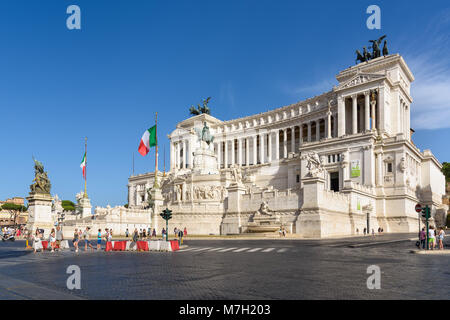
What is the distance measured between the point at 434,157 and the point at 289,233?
4721 centimetres

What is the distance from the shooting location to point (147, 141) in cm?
6047

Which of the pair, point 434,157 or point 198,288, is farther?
point 434,157

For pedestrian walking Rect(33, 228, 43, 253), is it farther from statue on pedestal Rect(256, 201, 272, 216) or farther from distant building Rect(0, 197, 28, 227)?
distant building Rect(0, 197, 28, 227)

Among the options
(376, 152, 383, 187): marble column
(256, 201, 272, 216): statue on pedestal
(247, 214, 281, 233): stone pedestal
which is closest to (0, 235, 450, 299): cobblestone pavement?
(247, 214, 281, 233): stone pedestal

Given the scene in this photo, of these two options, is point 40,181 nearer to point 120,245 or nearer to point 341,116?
point 120,245

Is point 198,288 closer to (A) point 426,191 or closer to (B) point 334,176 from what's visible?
(B) point 334,176

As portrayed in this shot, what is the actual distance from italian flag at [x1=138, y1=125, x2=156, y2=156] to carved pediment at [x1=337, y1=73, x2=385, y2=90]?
36132mm

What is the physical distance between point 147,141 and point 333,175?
97.2 feet

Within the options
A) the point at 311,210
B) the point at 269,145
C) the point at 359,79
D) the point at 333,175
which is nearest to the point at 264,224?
the point at 311,210

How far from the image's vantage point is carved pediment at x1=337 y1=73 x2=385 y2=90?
71.9 metres

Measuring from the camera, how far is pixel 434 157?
257 feet

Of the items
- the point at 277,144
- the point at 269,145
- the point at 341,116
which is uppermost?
the point at 341,116

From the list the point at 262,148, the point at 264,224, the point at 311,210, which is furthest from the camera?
the point at 262,148
